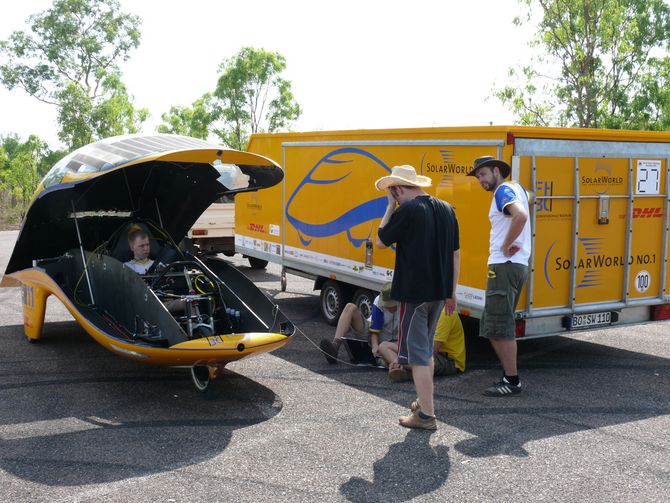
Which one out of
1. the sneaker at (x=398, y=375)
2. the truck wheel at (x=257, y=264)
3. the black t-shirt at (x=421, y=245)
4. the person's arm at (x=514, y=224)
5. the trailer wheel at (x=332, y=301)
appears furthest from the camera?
the truck wheel at (x=257, y=264)

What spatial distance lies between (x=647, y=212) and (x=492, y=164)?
7.60 feet

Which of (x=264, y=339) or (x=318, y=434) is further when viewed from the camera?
(x=264, y=339)

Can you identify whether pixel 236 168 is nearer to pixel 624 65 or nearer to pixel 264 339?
pixel 264 339

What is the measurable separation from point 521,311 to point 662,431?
186 cm

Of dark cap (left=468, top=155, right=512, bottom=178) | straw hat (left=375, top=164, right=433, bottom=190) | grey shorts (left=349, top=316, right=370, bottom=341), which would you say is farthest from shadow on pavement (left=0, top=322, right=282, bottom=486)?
dark cap (left=468, top=155, right=512, bottom=178)

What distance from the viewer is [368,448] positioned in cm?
554

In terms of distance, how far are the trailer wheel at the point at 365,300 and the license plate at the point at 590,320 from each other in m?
2.52

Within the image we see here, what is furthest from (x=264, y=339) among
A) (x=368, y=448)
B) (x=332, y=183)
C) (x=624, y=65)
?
(x=624, y=65)

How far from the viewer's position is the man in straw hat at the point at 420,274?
5871 mm

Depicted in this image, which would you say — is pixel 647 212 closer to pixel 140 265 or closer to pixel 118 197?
pixel 140 265

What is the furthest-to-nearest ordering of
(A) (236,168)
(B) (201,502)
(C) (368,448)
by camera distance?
1. (A) (236,168)
2. (C) (368,448)
3. (B) (201,502)

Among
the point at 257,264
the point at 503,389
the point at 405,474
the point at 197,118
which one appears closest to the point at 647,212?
the point at 503,389

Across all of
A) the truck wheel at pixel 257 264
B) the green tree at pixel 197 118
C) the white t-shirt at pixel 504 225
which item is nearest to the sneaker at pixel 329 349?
the white t-shirt at pixel 504 225

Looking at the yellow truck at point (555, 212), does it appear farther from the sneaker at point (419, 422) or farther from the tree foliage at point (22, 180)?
the tree foliage at point (22, 180)
